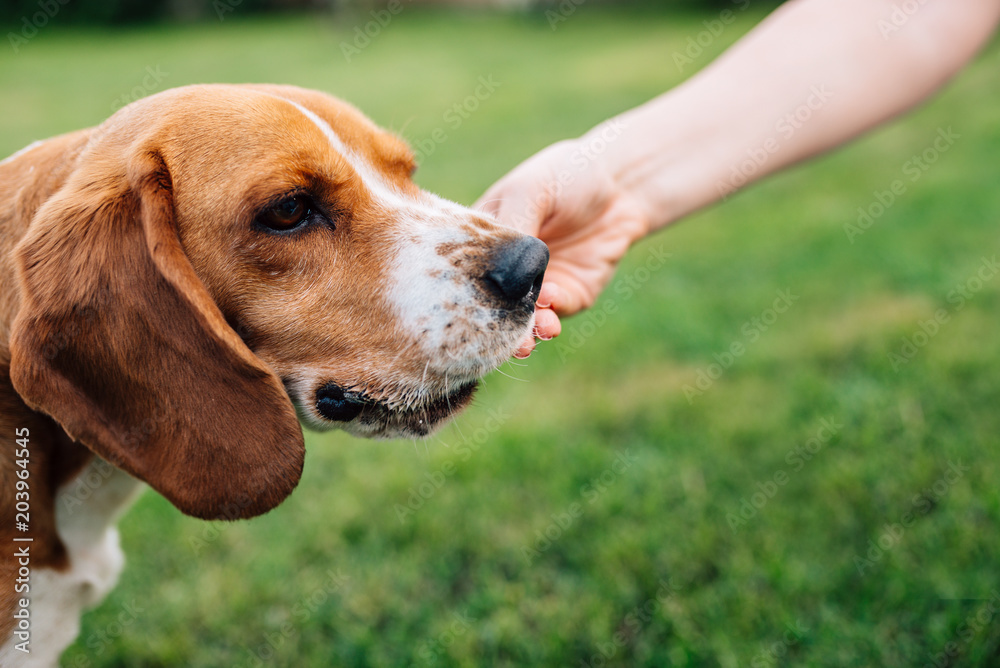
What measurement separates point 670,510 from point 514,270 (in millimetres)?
2246

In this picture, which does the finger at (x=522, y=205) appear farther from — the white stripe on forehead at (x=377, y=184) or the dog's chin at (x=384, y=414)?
the dog's chin at (x=384, y=414)

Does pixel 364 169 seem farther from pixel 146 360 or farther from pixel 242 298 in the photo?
pixel 146 360

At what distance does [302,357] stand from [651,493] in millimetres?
2424

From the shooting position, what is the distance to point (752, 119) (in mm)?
3551

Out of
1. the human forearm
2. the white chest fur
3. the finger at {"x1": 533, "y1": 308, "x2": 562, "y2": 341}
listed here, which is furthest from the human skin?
the white chest fur

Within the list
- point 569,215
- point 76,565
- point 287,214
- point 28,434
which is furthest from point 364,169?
point 76,565

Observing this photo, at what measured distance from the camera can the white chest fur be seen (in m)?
2.53

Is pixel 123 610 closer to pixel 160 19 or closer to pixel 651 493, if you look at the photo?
pixel 651 493

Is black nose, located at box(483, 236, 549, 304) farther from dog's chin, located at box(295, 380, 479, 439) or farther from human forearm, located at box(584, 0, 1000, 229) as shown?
human forearm, located at box(584, 0, 1000, 229)

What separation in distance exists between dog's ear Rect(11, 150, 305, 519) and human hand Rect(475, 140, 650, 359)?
1.09 metres

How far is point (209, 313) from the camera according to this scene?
2.23 metres

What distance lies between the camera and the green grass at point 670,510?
11.1ft

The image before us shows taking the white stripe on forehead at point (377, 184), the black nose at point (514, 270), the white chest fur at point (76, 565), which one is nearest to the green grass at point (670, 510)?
the white chest fur at point (76, 565)

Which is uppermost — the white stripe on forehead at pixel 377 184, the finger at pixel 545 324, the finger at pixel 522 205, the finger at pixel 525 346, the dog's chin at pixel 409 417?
the white stripe on forehead at pixel 377 184
